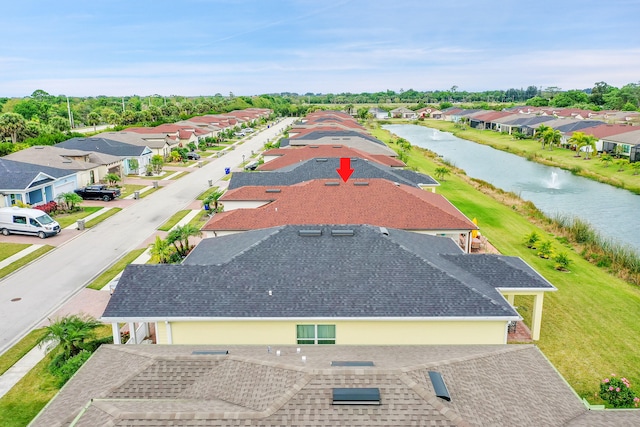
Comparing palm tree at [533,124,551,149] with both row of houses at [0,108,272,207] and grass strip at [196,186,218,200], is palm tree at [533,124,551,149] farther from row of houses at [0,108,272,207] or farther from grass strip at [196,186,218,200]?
row of houses at [0,108,272,207]

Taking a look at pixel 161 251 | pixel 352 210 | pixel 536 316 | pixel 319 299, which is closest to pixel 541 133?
pixel 352 210

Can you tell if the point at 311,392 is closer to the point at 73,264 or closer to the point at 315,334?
the point at 315,334

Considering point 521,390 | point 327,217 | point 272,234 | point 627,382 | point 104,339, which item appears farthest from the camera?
point 327,217

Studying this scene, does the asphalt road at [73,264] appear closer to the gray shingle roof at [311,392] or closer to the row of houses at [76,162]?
the row of houses at [76,162]

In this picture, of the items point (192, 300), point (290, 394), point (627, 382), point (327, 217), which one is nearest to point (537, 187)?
point (327, 217)

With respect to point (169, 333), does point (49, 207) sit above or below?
below

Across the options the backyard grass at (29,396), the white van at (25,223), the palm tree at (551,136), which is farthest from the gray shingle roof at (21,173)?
the palm tree at (551,136)

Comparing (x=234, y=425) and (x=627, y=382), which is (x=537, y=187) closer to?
(x=627, y=382)
